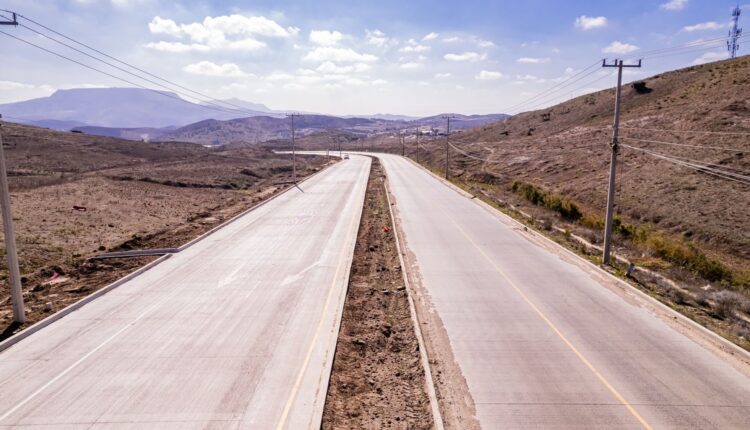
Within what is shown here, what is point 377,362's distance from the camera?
11547mm

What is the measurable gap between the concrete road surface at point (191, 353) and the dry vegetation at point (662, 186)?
12347 mm

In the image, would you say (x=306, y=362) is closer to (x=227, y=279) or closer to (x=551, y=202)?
(x=227, y=279)

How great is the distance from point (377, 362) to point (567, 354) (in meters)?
4.93

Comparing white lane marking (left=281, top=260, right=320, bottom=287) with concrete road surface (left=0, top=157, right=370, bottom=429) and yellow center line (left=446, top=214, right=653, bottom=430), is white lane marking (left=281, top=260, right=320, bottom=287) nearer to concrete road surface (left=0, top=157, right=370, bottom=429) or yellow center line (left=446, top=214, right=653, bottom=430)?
concrete road surface (left=0, top=157, right=370, bottom=429)

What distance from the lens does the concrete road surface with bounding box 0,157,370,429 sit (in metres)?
9.19

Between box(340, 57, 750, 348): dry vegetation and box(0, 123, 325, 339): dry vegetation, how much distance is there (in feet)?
71.7

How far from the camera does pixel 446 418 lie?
9016mm

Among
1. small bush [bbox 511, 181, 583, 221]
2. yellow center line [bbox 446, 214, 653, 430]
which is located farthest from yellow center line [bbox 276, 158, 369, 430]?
small bush [bbox 511, 181, 583, 221]

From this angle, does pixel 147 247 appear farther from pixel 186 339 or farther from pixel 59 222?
pixel 186 339

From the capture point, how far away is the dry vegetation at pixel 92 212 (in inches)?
699

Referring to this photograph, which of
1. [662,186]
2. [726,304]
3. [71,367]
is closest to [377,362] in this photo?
[71,367]

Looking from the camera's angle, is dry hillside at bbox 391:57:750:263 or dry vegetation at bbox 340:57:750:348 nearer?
dry vegetation at bbox 340:57:750:348

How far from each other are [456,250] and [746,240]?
16.8 meters

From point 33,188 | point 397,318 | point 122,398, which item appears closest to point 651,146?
point 397,318
